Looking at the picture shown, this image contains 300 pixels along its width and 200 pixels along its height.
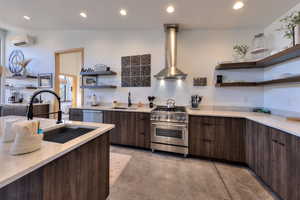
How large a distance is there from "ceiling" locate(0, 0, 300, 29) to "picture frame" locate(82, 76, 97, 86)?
147 centimetres

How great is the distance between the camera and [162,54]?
361cm

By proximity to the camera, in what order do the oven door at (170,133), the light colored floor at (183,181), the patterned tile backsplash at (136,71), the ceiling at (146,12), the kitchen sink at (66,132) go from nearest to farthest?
the kitchen sink at (66,132) < the light colored floor at (183,181) < the ceiling at (146,12) < the oven door at (170,133) < the patterned tile backsplash at (136,71)

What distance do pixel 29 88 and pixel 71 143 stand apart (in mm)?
5385

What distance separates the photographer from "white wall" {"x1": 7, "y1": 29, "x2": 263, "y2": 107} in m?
3.14

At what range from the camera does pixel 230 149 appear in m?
2.50

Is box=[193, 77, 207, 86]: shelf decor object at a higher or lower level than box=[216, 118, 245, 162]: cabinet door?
higher

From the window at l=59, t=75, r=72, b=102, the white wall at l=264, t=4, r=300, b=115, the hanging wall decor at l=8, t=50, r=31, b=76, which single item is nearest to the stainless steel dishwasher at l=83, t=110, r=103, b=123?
the hanging wall decor at l=8, t=50, r=31, b=76

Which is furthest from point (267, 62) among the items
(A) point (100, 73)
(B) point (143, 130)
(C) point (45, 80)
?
(C) point (45, 80)

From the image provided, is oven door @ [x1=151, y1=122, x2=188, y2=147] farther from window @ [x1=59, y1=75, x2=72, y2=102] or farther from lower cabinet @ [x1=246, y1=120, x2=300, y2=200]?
window @ [x1=59, y1=75, x2=72, y2=102]

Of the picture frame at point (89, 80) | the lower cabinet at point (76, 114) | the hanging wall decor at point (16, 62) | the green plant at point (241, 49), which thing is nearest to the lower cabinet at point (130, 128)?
the lower cabinet at point (76, 114)

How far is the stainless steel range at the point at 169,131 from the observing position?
275 centimetres

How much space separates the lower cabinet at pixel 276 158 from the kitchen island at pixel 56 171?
6.79 ft

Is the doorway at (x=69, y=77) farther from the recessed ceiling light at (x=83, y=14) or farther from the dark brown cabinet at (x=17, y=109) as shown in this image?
the recessed ceiling light at (x=83, y=14)

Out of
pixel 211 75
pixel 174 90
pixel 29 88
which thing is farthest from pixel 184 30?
pixel 29 88
